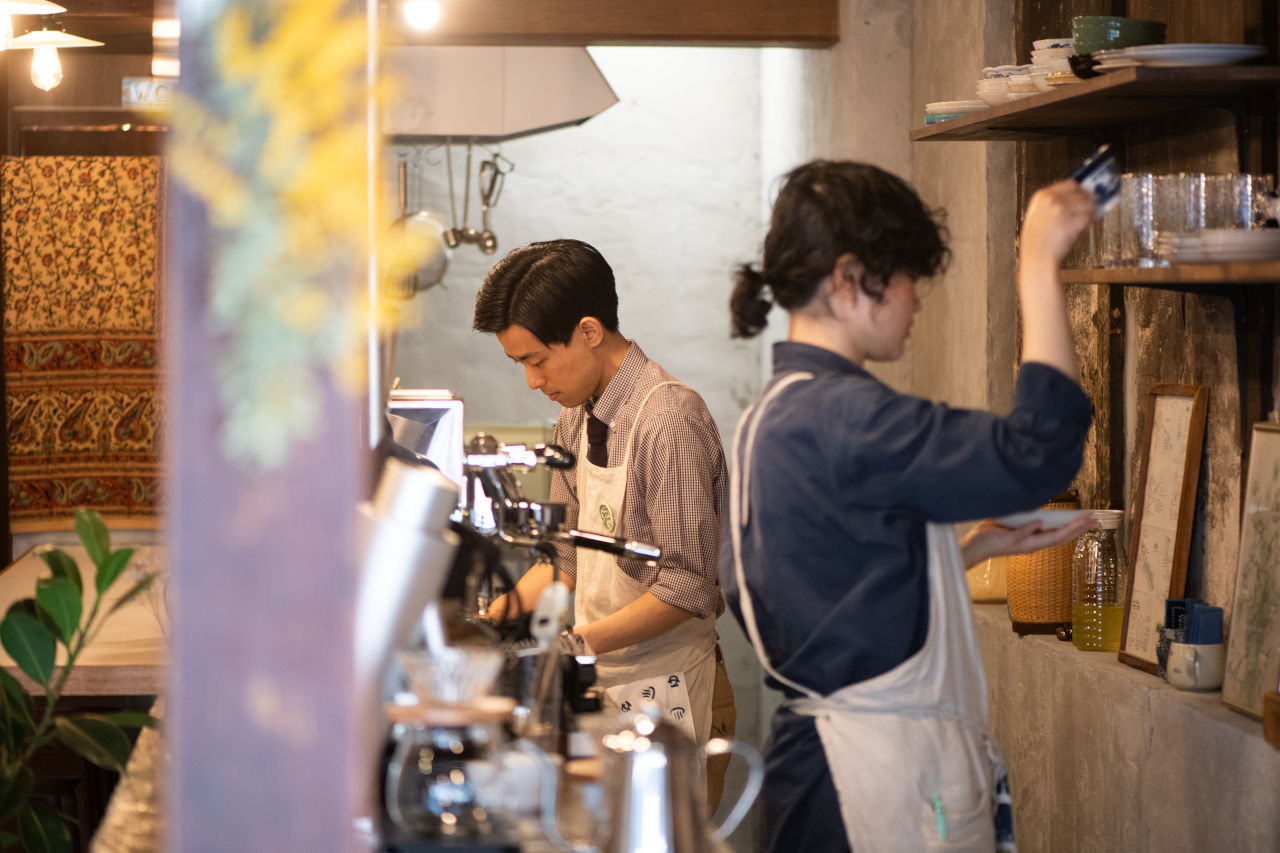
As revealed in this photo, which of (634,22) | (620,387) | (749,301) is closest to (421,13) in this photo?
(634,22)

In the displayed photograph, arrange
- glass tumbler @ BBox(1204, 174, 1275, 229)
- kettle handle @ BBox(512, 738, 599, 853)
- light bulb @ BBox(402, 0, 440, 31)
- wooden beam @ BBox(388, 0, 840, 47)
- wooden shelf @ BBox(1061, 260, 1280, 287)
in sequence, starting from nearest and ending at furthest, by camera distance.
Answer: kettle handle @ BBox(512, 738, 599, 853) < wooden shelf @ BBox(1061, 260, 1280, 287) < glass tumbler @ BBox(1204, 174, 1275, 229) < light bulb @ BBox(402, 0, 440, 31) < wooden beam @ BBox(388, 0, 840, 47)

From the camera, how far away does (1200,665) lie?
107 inches

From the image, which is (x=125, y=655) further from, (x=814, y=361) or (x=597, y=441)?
(x=814, y=361)

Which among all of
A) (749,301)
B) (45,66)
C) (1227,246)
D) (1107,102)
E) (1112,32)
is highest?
(45,66)

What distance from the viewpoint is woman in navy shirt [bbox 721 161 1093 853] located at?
5.60ft

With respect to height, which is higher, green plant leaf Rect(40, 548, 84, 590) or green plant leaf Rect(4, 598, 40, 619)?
green plant leaf Rect(40, 548, 84, 590)

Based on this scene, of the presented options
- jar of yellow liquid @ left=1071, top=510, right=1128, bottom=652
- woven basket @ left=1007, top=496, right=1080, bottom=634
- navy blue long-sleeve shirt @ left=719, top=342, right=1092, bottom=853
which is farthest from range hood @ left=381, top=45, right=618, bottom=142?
navy blue long-sleeve shirt @ left=719, top=342, right=1092, bottom=853

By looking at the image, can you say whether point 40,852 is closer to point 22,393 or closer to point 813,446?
point 813,446

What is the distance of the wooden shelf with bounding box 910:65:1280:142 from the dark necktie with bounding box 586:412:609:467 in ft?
3.49

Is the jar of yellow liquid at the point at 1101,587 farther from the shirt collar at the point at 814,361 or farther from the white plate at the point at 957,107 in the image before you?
the shirt collar at the point at 814,361

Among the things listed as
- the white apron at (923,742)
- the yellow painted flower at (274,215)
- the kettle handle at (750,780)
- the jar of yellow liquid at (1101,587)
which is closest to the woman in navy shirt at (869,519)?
the white apron at (923,742)

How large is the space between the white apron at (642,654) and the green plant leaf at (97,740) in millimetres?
1069

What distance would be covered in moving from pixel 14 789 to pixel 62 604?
0.83 feet

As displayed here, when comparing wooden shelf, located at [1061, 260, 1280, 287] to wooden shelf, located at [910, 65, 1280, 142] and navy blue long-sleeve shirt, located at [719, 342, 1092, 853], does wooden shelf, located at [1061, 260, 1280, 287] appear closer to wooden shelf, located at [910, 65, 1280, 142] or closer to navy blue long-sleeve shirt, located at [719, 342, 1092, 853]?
wooden shelf, located at [910, 65, 1280, 142]
